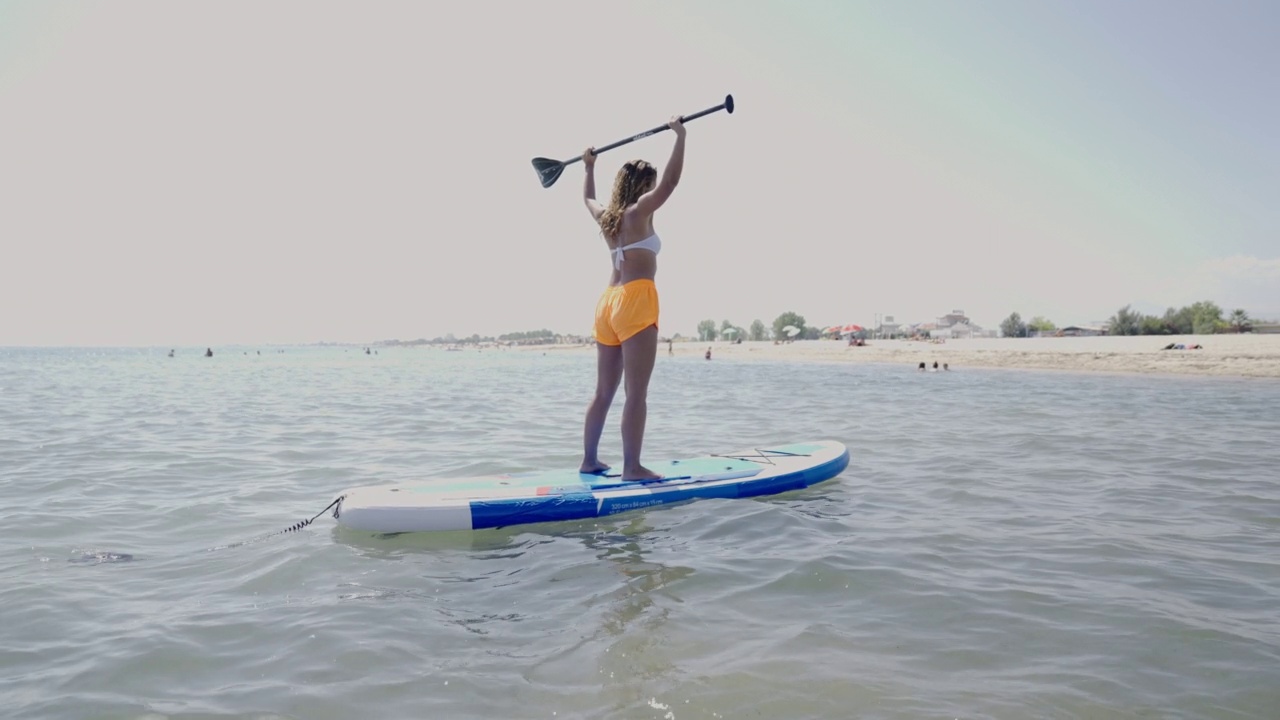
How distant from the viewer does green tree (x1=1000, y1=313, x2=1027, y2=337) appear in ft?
251

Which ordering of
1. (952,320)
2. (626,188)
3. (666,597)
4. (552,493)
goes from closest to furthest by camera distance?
(666,597)
(552,493)
(626,188)
(952,320)

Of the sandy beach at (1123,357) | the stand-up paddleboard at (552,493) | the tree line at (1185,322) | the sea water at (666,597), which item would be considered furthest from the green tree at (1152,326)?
the stand-up paddleboard at (552,493)

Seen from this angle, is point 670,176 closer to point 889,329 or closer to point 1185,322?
point 1185,322

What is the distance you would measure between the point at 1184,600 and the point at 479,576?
3.36 meters

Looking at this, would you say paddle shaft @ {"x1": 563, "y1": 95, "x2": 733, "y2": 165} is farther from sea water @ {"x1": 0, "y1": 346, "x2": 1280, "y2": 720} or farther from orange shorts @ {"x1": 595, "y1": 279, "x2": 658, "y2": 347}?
sea water @ {"x1": 0, "y1": 346, "x2": 1280, "y2": 720}

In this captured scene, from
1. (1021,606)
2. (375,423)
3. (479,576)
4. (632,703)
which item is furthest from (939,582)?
(375,423)

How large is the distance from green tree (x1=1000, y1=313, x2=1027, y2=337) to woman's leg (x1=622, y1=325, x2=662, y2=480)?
264 feet

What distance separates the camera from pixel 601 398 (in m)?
5.55

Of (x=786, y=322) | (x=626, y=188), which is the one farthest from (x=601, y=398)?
(x=786, y=322)

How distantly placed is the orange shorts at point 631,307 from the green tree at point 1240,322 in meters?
64.2

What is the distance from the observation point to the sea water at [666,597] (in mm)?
2527

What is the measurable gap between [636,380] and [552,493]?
37.7 inches

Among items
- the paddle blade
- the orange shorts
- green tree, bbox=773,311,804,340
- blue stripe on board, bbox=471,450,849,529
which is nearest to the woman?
the orange shorts

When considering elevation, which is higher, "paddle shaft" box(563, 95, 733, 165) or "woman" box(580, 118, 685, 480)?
"paddle shaft" box(563, 95, 733, 165)
